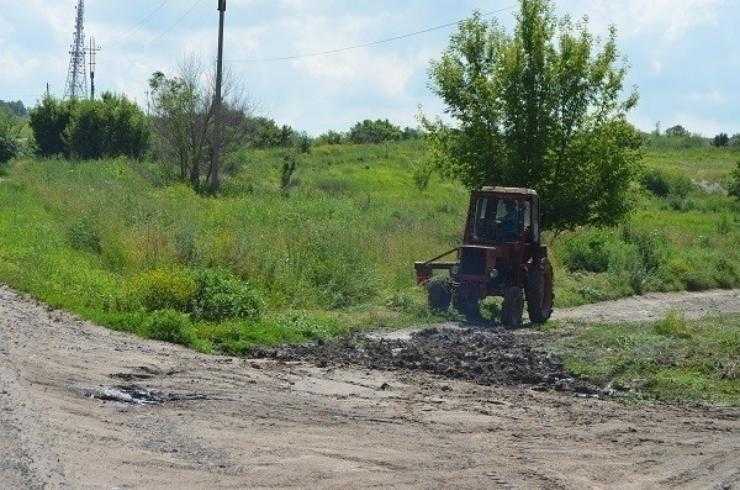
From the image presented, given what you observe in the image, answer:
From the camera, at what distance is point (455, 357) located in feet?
55.5

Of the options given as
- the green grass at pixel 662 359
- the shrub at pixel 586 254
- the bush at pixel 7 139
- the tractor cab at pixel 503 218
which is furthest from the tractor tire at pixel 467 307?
the bush at pixel 7 139

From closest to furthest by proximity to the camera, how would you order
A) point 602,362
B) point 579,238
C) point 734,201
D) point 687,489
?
point 687,489 < point 602,362 < point 579,238 < point 734,201

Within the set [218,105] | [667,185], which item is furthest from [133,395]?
[667,185]

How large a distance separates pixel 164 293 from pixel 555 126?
14025 millimetres

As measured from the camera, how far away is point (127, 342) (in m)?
16.4

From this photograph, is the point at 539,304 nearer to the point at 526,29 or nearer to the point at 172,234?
the point at 172,234

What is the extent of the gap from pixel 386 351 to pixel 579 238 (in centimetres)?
1945

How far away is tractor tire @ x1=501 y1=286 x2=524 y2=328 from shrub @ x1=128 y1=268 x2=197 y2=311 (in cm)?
576

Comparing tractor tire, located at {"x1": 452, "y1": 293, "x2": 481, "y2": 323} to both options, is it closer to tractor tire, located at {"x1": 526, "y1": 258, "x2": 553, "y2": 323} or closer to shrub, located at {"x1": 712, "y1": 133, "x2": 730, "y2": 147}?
tractor tire, located at {"x1": 526, "y1": 258, "x2": 553, "y2": 323}

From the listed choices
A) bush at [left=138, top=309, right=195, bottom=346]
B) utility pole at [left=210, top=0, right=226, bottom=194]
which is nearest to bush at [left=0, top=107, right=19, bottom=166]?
utility pole at [left=210, top=0, right=226, bottom=194]

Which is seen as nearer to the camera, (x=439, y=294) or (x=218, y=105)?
(x=439, y=294)

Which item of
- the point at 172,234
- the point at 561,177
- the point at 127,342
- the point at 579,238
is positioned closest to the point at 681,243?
the point at 579,238

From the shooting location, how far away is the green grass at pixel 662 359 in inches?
569

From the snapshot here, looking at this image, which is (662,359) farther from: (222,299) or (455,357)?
(222,299)
